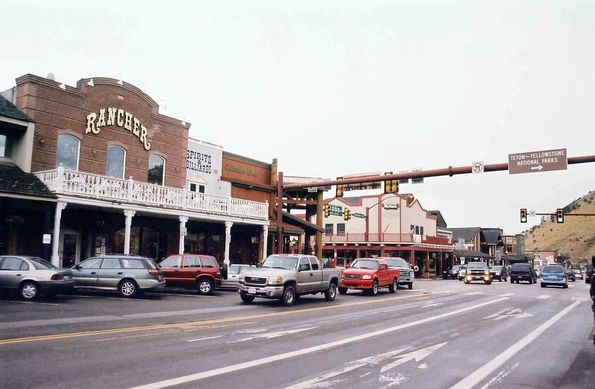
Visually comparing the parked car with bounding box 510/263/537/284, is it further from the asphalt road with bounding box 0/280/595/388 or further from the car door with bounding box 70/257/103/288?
the car door with bounding box 70/257/103/288

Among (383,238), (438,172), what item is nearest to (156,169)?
(438,172)

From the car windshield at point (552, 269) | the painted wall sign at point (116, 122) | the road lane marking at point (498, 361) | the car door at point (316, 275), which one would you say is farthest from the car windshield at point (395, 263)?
the painted wall sign at point (116, 122)

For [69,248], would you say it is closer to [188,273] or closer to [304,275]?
[188,273]

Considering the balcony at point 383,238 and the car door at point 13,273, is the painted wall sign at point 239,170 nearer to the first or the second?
the car door at point 13,273

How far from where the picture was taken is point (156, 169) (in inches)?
1109

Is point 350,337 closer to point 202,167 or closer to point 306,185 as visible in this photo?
point 306,185

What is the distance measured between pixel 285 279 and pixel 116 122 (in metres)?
14.1

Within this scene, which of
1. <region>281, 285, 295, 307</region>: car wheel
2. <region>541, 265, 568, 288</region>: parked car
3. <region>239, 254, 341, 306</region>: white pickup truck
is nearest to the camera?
<region>239, 254, 341, 306</region>: white pickup truck

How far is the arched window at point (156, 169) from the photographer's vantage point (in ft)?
91.2

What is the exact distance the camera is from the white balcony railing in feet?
68.4

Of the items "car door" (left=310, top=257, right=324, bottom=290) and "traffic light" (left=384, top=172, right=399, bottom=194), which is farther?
"traffic light" (left=384, top=172, right=399, bottom=194)

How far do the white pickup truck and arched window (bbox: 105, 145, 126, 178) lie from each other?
450 inches

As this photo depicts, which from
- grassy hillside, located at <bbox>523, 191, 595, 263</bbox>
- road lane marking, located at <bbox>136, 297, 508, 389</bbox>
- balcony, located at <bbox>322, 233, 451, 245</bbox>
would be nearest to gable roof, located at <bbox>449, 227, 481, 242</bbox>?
balcony, located at <bbox>322, 233, 451, 245</bbox>

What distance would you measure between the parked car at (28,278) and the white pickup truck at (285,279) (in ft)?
20.3
